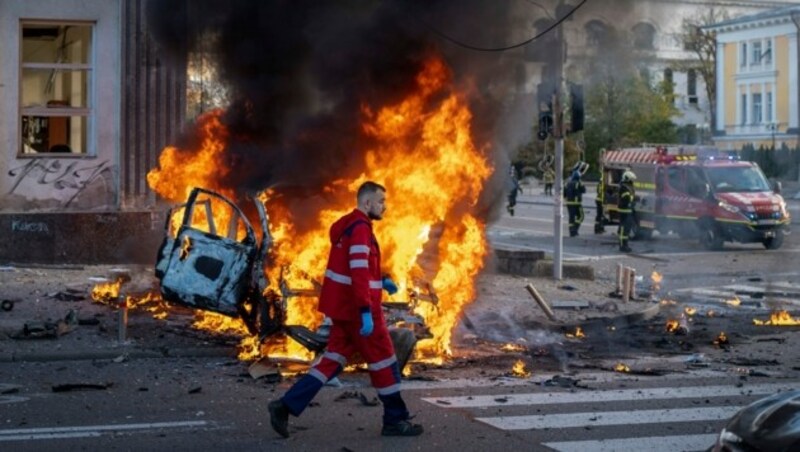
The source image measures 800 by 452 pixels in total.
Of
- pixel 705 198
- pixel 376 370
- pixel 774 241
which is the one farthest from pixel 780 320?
pixel 705 198

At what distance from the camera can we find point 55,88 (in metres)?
17.5

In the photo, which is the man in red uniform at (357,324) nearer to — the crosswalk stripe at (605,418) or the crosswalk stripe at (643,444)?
the crosswalk stripe at (605,418)

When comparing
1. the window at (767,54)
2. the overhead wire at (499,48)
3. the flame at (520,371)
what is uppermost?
the window at (767,54)

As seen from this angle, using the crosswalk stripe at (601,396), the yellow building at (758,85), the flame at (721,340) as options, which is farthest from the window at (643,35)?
the yellow building at (758,85)

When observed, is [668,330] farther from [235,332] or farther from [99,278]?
[99,278]

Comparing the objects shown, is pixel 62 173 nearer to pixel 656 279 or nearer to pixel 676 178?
pixel 656 279

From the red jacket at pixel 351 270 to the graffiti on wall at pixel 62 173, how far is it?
1060 centimetres

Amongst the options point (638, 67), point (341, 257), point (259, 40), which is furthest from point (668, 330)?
point (341, 257)

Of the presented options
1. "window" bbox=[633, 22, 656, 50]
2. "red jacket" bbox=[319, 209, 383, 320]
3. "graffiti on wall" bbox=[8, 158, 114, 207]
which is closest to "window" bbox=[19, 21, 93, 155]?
"graffiti on wall" bbox=[8, 158, 114, 207]

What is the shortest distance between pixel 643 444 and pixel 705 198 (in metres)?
20.0

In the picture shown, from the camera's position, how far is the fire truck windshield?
88.0 ft

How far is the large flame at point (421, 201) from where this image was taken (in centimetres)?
1184

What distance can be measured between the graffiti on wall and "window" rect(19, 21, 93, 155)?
0.72ft

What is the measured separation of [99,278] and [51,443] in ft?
27.2
